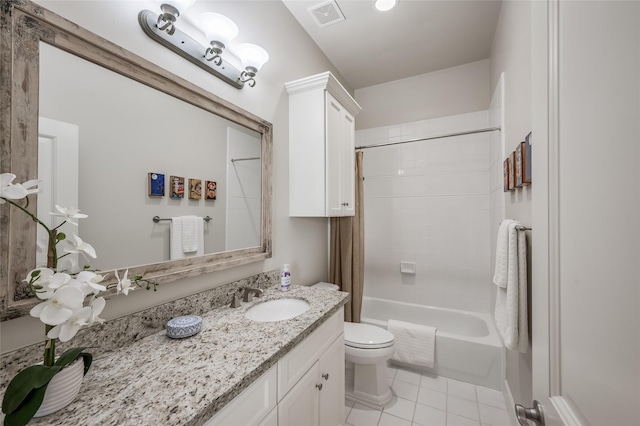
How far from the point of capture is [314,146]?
1883 millimetres

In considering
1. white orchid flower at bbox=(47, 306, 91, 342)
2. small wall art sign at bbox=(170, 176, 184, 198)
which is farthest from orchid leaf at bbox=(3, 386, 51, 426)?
small wall art sign at bbox=(170, 176, 184, 198)

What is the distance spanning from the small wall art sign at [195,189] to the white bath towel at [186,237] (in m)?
0.10

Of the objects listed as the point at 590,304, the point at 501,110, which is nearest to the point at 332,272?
the point at 501,110

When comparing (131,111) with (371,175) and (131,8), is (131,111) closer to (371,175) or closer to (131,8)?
(131,8)

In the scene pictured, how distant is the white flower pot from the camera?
0.60 m

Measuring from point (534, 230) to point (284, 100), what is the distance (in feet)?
5.51

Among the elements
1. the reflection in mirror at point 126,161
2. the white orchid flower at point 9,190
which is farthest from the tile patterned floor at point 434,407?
the white orchid flower at point 9,190

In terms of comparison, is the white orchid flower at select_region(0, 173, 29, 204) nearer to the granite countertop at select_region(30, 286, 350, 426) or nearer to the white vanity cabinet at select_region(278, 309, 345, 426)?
the granite countertop at select_region(30, 286, 350, 426)

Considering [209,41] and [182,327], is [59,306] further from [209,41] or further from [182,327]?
[209,41]

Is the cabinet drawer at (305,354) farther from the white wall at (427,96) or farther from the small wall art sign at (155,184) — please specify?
the white wall at (427,96)

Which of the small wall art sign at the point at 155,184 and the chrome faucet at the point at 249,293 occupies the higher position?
the small wall art sign at the point at 155,184

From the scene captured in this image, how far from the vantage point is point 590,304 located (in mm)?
443

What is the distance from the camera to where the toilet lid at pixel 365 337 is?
182cm

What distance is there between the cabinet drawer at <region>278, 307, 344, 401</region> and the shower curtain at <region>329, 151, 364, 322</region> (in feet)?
2.72
